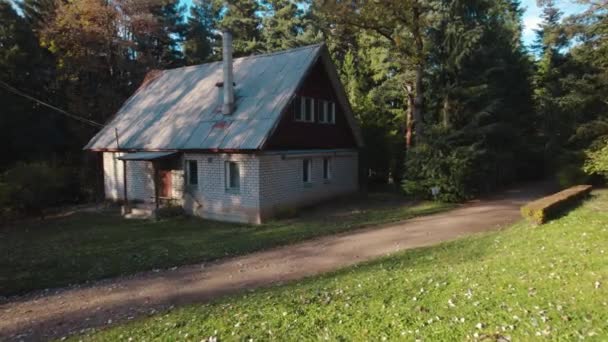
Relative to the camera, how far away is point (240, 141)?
16125 mm

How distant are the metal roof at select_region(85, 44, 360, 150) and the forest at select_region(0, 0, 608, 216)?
4.03m

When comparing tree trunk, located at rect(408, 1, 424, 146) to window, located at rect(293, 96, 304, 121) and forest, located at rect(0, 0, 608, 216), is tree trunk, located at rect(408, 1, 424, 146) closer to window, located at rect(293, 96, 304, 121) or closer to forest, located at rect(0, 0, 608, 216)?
forest, located at rect(0, 0, 608, 216)

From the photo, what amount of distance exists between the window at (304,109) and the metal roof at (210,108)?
3.33ft

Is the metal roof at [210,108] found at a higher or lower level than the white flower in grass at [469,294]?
higher

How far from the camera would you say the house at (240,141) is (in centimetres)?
1664

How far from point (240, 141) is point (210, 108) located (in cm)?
388

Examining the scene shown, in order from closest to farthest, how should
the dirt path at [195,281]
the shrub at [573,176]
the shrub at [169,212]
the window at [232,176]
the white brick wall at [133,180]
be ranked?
the dirt path at [195,281] < the window at [232,176] < the shrub at [169,212] < the white brick wall at [133,180] < the shrub at [573,176]

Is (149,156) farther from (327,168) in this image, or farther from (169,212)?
(327,168)

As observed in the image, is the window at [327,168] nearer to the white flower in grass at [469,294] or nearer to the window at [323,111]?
the window at [323,111]

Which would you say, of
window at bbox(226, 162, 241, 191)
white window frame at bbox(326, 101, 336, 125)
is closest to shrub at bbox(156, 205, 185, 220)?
window at bbox(226, 162, 241, 191)

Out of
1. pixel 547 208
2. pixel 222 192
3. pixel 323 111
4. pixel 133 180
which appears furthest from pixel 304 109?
pixel 547 208

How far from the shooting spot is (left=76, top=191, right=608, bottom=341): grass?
15.7 ft

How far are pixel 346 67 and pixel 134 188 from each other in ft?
52.7

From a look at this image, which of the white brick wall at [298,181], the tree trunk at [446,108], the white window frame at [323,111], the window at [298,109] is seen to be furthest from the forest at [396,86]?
the window at [298,109]
